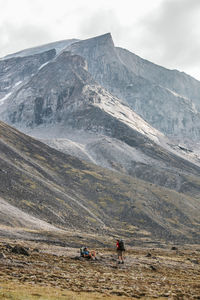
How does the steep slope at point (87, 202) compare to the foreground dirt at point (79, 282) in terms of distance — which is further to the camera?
the steep slope at point (87, 202)

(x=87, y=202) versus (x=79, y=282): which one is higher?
(x=87, y=202)

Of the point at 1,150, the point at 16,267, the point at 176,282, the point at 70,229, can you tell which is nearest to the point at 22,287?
the point at 16,267

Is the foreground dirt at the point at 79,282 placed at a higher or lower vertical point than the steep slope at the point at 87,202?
lower

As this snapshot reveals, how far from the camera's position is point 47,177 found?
547ft

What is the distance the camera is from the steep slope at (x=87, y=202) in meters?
128

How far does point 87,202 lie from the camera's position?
6280 inches

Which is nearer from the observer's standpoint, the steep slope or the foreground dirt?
the foreground dirt

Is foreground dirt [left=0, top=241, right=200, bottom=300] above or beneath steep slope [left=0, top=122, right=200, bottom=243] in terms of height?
beneath

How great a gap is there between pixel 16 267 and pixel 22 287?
30.3 feet

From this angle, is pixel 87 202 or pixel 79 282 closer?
pixel 79 282

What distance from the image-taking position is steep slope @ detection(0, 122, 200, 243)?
12850 cm

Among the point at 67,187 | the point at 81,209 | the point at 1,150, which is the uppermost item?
the point at 1,150

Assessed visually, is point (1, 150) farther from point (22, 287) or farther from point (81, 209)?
point (22, 287)

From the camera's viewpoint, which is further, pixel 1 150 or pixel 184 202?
pixel 184 202
